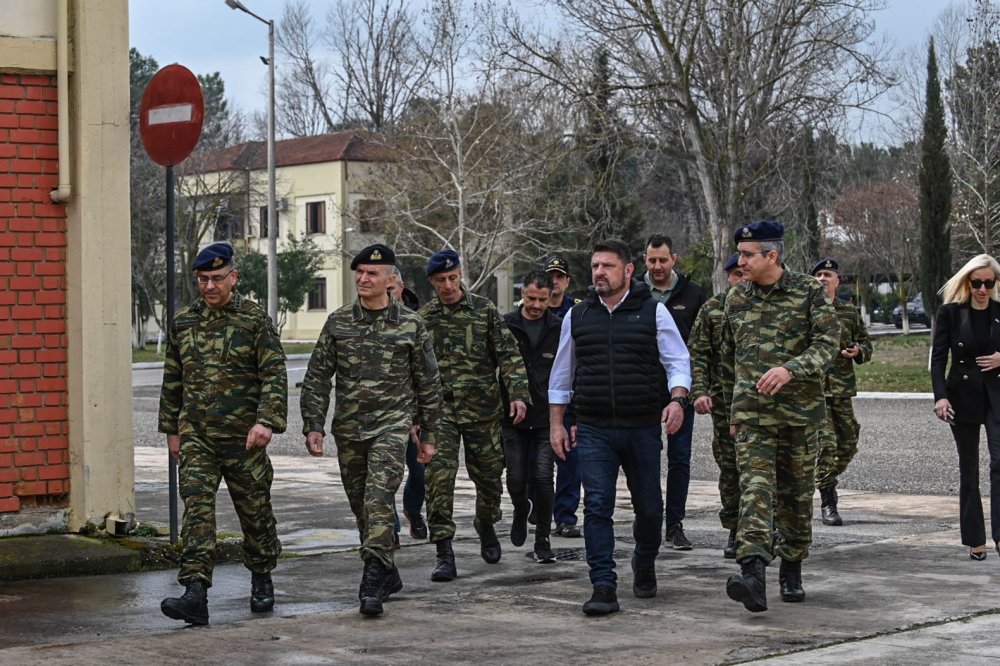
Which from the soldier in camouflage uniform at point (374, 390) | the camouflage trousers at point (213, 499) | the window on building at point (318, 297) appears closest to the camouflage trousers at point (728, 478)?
the soldier in camouflage uniform at point (374, 390)

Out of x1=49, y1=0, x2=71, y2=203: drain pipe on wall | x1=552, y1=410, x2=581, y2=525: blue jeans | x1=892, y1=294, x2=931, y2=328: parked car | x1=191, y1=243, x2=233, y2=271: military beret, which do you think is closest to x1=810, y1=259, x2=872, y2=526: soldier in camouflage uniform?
x1=552, y1=410, x2=581, y2=525: blue jeans

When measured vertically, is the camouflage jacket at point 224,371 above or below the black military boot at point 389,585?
above

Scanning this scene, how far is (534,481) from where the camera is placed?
9883 millimetres

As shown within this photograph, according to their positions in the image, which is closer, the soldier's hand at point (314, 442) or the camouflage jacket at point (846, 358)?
the soldier's hand at point (314, 442)

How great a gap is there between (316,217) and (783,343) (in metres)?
64.2

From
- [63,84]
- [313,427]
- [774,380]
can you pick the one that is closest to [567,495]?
[313,427]

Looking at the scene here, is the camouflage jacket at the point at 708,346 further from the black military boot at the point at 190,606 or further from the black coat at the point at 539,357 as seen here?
the black military boot at the point at 190,606

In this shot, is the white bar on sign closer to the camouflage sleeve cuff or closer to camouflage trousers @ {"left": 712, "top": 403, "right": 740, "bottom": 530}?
the camouflage sleeve cuff

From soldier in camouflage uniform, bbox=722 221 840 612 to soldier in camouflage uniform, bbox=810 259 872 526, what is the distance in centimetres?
293

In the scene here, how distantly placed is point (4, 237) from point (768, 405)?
16.0ft

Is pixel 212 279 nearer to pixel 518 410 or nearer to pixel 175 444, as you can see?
pixel 175 444

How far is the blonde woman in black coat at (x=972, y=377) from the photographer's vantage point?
30.2ft

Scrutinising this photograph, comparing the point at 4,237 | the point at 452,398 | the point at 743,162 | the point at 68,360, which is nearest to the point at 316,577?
the point at 452,398

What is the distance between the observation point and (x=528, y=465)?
Result: 10.0 m
